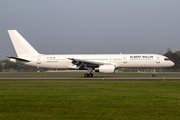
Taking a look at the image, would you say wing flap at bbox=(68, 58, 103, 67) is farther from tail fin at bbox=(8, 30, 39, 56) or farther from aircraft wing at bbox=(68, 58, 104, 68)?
tail fin at bbox=(8, 30, 39, 56)

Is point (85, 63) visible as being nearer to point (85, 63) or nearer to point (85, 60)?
point (85, 63)

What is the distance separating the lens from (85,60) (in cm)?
3703

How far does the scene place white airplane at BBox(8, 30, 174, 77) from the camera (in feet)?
117

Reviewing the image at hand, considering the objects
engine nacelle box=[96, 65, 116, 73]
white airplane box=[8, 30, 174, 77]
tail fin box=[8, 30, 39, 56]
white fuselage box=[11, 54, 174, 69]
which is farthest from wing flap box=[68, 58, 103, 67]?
tail fin box=[8, 30, 39, 56]

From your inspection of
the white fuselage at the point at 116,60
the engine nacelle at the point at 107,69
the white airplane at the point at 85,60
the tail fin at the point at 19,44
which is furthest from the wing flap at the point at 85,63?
the tail fin at the point at 19,44

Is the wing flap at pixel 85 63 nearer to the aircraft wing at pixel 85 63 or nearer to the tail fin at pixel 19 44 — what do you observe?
the aircraft wing at pixel 85 63

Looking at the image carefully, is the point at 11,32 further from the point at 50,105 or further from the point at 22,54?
the point at 50,105

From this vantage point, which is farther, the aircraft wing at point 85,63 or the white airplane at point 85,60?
the white airplane at point 85,60

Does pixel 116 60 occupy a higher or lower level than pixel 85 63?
higher

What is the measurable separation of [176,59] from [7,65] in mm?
76760

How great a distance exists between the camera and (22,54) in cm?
3862

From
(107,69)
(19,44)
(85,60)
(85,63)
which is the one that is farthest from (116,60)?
(19,44)

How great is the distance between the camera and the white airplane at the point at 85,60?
35622 millimetres

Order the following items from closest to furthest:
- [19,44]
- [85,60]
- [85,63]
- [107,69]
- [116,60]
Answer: [107,69], [85,63], [116,60], [85,60], [19,44]
